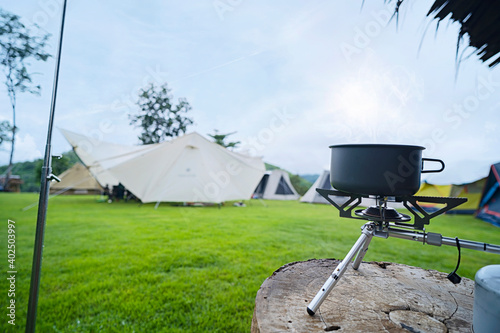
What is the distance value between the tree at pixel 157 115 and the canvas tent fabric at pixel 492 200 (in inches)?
577

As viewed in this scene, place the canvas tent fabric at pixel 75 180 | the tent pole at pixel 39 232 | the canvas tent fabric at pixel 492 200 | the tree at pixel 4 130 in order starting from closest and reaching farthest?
1. the tent pole at pixel 39 232
2. the tree at pixel 4 130
3. the canvas tent fabric at pixel 492 200
4. the canvas tent fabric at pixel 75 180

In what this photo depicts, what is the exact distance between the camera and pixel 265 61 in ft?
8.07

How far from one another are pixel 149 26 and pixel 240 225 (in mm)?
3208

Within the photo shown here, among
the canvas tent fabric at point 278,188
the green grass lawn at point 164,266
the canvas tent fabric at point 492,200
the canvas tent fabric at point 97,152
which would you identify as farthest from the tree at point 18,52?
the canvas tent fabric at point 278,188

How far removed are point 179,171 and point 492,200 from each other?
27.3 ft

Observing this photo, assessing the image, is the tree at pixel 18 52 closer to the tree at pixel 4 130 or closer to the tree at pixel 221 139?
the tree at pixel 4 130

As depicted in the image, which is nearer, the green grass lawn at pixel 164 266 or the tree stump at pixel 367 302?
the tree stump at pixel 367 302

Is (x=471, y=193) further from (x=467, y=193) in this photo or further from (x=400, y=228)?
(x=400, y=228)

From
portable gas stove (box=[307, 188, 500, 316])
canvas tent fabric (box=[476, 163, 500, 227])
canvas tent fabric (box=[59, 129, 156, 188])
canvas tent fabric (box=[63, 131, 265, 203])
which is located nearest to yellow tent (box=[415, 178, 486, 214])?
canvas tent fabric (box=[476, 163, 500, 227])

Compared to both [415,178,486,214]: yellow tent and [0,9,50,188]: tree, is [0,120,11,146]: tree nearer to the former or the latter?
[0,9,50,188]: tree

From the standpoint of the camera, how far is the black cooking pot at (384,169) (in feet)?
2.34

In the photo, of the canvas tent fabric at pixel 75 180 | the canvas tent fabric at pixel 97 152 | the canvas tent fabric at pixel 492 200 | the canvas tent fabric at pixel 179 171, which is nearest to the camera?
the canvas tent fabric at pixel 492 200

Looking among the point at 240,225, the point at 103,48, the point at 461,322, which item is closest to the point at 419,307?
the point at 461,322

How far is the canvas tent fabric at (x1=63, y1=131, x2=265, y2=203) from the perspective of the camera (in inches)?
244
